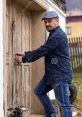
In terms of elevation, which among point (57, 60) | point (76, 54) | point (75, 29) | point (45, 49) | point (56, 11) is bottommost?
point (57, 60)

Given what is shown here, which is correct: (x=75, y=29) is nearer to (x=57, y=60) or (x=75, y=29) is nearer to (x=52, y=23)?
(x=52, y=23)

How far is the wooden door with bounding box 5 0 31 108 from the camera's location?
8683 millimetres

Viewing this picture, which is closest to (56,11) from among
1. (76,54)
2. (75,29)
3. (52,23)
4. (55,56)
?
(52,23)

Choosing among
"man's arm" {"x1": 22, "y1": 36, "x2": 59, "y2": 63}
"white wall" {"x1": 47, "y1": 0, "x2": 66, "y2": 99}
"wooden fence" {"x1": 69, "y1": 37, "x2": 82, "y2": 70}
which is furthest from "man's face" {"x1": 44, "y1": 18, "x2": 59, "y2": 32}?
"wooden fence" {"x1": 69, "y1": 37, "x2": 82, "y2": 70}

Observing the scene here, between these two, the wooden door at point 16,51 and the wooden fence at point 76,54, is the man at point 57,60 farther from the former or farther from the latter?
the wooden fence at point 76,54

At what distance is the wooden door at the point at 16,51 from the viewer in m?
8.68

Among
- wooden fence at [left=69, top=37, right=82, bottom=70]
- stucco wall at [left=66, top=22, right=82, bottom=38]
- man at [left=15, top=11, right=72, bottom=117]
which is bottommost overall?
man at [left=15, top=11, right=72, bottom=117]

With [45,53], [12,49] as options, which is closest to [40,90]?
[45,53]

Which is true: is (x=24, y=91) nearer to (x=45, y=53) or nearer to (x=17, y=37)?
(x=17, y=37)

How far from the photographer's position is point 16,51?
29.7 ft

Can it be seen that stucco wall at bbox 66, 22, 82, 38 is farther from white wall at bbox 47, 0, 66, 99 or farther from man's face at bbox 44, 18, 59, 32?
man's face at bbox 44, 18, 59, 32

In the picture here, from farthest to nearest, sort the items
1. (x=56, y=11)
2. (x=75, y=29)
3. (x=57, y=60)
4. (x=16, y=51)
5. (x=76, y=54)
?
(x=75, y=29), (x=76, y=54), (x=56, y=11), (x=16, y=51), (x=57, y=60)

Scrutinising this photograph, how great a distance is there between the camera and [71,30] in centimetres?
3950

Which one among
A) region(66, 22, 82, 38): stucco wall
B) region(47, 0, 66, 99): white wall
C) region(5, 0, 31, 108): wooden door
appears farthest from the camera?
region(66, 22, 82, 38): stucco wall
